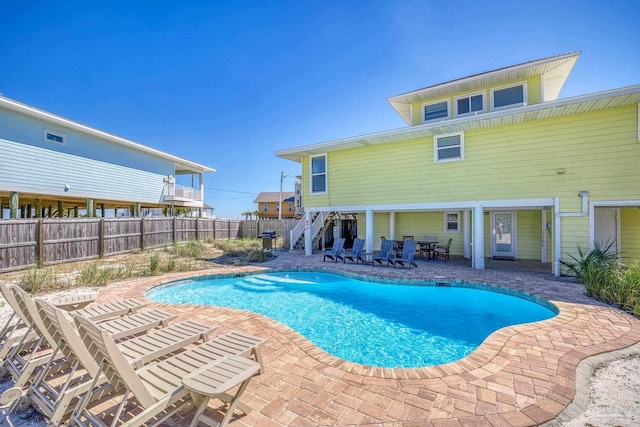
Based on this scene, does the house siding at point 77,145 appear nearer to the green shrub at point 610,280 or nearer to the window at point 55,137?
the window at point 55,137

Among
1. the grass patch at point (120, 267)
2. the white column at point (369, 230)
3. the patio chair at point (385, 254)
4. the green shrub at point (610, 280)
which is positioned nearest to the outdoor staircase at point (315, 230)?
the grass patch at point (120, 267)

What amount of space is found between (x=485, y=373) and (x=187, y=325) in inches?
149

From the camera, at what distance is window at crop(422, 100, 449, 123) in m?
12.7

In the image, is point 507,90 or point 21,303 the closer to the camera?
point 21,303

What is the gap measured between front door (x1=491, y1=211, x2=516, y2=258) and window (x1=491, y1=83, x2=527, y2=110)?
463 cm

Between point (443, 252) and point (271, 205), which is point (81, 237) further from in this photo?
point (271, 205)

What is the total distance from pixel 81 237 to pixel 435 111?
1654 cm

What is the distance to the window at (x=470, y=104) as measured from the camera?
11891 millimetres

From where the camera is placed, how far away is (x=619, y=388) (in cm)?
304

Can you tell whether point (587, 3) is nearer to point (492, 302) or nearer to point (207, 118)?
point (492, 302)

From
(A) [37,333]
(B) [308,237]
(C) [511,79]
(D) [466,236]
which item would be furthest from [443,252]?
(A) [37,333]

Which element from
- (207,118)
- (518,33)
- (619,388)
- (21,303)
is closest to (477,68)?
(518,33)

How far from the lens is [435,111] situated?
12914mm

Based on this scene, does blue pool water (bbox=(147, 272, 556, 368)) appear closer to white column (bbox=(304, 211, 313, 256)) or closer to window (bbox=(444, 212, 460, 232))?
white column (bbox=(304, 211, 313, 256))
